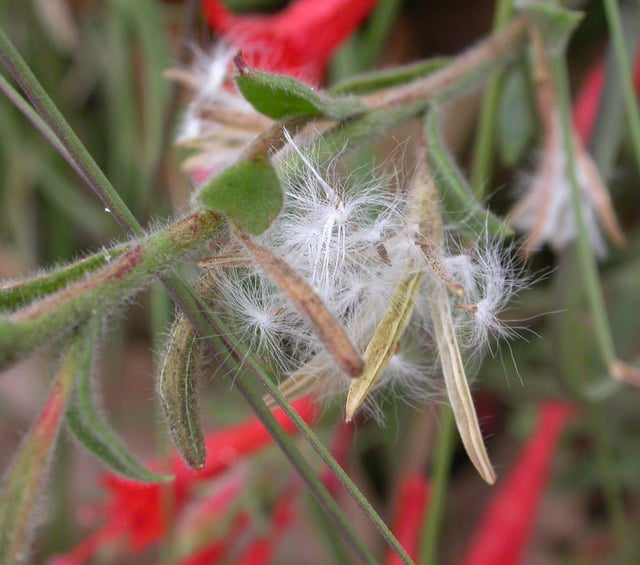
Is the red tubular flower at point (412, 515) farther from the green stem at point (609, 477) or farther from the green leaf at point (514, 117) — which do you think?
the green leaf at point (514, 117)

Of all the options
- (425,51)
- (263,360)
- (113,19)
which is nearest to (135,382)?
(113,19)

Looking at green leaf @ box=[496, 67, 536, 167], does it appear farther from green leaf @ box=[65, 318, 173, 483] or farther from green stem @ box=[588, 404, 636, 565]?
green leaf @ box=[65, 318, 173, 483]

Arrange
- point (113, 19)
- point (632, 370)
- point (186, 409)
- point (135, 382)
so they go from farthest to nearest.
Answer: point (135, 382), point (113, 19), point (632, 370), point (186, 409)

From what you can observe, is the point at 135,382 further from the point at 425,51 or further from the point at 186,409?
the point at 186,409

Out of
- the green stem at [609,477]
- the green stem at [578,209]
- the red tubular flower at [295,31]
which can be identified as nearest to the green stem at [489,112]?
the green stem at [578,209]

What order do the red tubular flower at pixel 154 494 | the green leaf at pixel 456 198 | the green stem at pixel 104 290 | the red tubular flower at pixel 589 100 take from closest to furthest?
1. the green stem at pixel 104 290
2. the green leaf at pixel 456 198
3. the red tubular flower at pixel 154 494
4. the red tubular flower at pixel 589 100

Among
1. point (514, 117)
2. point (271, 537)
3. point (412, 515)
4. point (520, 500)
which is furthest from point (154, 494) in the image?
point (514, 117)
